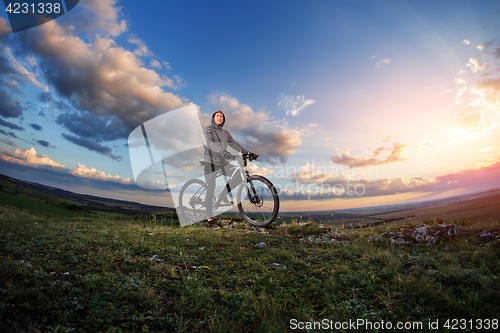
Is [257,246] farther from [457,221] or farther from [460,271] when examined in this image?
[457,221]

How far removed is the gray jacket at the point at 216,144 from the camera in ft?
31.4

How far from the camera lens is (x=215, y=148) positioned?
959cm

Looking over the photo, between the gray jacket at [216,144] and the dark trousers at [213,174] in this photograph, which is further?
the dark trousers at [213,174]

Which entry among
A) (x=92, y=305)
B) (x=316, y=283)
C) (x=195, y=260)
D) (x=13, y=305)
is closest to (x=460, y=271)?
(x=316, y=283)

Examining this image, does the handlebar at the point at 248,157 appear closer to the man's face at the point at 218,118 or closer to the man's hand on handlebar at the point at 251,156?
the man's hand on handlebar at the point at 251,156

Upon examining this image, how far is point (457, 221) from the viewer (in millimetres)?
7645

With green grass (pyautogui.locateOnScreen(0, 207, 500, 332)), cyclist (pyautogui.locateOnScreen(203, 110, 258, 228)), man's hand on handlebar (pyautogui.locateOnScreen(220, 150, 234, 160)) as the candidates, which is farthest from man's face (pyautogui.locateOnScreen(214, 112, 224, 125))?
green grass (pyautogui.locateOnScreen(0, 207, 500, 332))

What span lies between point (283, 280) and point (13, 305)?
12.3 ft

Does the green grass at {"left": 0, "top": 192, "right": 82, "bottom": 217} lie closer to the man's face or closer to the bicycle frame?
the bicycle frame

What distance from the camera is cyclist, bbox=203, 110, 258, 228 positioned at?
9578 mm

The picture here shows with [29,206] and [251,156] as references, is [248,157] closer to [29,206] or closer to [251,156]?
[251,156]

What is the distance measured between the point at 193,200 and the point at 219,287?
865 cm

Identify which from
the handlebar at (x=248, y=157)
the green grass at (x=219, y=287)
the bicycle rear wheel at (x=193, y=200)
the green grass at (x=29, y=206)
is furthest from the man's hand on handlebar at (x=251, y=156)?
the green grass at (x=29, y=206)

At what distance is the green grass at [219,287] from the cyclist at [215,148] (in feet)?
15.1
